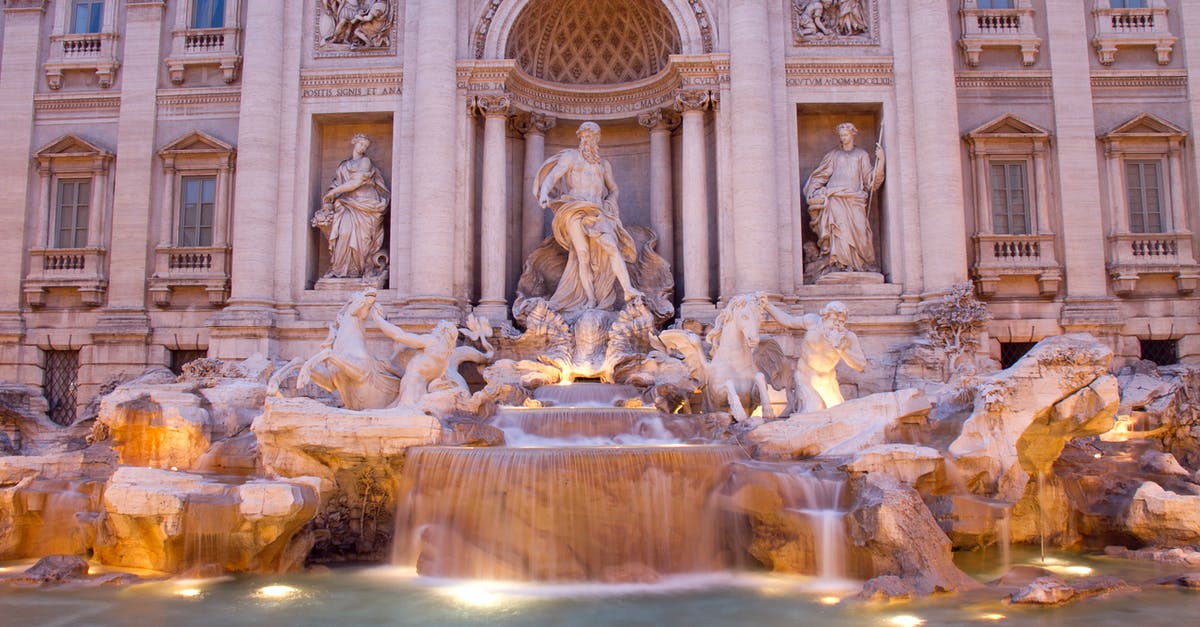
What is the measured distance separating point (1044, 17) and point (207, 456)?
1760 cm

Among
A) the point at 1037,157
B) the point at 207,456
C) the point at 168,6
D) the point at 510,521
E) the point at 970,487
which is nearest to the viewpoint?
the point at 510,521

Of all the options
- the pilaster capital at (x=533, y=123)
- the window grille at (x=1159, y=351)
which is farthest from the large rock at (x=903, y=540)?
the pilaster capital at (x=533, y=123)

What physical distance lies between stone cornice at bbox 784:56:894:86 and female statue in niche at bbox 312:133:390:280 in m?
8.52

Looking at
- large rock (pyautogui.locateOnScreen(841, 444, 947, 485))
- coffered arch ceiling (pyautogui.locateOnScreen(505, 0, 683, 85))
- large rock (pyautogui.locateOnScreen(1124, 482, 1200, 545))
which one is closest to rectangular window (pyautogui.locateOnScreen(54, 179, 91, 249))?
coffered arch ceiling (pyautogui.locateOnScreen(505, 0, 683, 85))

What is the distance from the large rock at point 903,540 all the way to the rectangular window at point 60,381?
1613 cm

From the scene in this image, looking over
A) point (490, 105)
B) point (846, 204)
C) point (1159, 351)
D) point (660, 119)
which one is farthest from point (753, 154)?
point (1159, 351)

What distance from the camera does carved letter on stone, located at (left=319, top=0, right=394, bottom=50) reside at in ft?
60.6

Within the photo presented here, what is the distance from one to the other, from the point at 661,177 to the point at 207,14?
10.3 meters

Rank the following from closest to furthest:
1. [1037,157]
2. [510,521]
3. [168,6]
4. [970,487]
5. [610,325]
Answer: [510,521] < [970,487] < [610,325] < [1037,157] < [168,6]

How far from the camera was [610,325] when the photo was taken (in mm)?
16562

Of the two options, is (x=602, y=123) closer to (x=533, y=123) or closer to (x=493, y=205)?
(x=533, y=123)

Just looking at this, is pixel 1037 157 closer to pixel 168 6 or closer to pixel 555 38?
pixel 555 38

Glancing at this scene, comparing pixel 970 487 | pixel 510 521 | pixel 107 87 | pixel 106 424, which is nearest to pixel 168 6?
pixel 107 87

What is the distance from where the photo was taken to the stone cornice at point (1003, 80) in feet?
60.1
